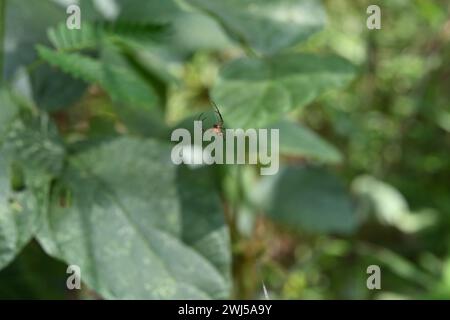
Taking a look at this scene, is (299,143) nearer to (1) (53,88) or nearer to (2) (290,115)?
(1) (53,88)

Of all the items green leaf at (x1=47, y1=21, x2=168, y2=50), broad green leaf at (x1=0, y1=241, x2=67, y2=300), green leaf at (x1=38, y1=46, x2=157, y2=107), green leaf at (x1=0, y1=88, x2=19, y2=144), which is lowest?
broad green leaf at (x1=0, y1=241, x2=67, y2=300)

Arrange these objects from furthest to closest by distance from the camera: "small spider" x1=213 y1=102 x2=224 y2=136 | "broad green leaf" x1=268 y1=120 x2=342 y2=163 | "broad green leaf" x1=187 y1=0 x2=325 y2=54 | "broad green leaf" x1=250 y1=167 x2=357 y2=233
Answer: "broad green leaf" x1=250 y1=167 x2=357 y2=233
"broad green leaf" x1=268 y1=120 x2=342 y2=163
"broad green leaf" x1=187 y1=0 x2=325 y2=54
"small spider" x1=213 y1=102 x2=224 y2=136

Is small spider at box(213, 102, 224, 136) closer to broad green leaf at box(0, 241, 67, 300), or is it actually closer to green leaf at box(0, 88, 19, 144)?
green leaf at box(0, 88, 19, 144)

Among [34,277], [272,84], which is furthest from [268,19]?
[34,277]

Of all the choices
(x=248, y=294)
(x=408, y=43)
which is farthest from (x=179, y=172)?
(x=408, y=43)

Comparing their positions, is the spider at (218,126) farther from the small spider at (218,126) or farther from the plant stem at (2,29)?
the plant stem at (2,29)

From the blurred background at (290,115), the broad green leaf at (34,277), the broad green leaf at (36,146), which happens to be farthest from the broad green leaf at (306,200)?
the broad green leaf at (36,146)

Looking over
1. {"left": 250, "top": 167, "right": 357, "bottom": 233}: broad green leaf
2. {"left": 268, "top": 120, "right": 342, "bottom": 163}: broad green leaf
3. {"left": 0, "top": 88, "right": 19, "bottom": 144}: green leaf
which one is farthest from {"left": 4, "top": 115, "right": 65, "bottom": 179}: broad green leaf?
{"left": 250, "top": 167, "right": 357, "bottom": 233}: broad green leaf
